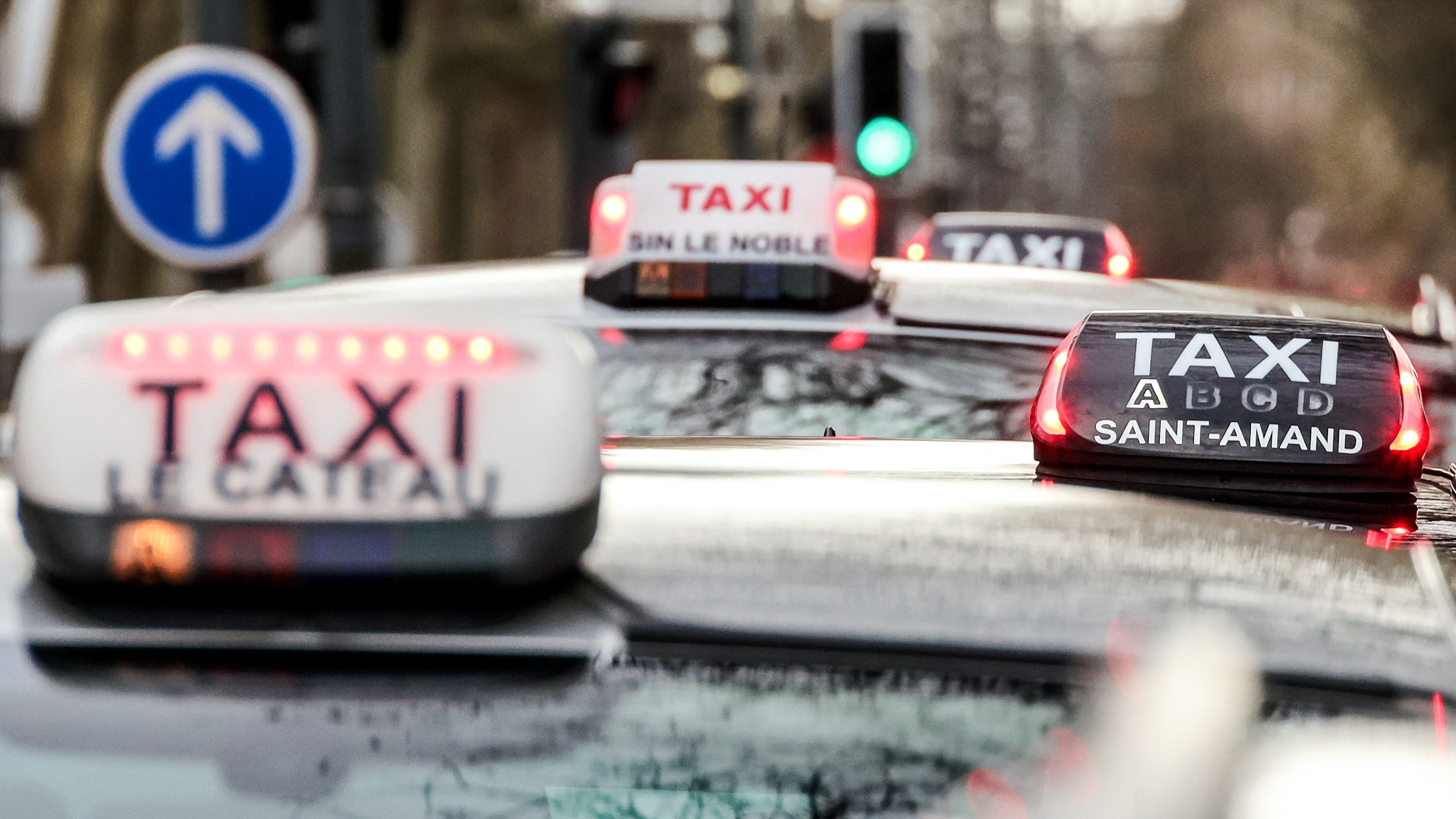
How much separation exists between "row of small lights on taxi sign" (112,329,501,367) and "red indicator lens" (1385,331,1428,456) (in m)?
1.05

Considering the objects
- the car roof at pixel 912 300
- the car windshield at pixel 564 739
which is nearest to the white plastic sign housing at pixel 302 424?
the car windshield at pixel 564 739

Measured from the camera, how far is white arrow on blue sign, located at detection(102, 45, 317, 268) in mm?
6652

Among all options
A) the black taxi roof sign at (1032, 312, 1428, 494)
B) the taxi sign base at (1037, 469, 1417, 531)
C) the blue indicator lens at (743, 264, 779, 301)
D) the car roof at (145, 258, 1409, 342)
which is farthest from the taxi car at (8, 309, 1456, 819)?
the blue indicator lens at (743, 264, 779, 301)

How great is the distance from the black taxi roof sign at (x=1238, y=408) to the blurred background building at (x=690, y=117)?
206 inches

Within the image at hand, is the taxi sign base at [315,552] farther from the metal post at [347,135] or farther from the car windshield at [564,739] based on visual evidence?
the metal post at [347,135]

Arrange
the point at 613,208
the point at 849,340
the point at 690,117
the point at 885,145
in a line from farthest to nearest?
the point at 690,117 → the point at 885,145 → the point at 613,208 → the point at 849,340

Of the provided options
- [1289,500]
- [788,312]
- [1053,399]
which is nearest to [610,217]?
[788,312]

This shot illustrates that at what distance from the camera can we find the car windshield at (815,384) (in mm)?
3186

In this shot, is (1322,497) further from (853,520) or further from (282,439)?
(282,439)

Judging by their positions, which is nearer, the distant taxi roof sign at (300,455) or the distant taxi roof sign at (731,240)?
the distant taxi roof sign at (300,455)

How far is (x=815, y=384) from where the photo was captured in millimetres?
3244

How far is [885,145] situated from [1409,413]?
1097cm

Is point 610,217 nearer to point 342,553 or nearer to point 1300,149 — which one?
point 342,553

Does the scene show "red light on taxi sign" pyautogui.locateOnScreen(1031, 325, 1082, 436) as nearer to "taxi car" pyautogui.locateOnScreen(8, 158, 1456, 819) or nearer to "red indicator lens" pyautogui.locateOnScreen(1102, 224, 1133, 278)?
"taxi car" pyautogui.locateOnScreen(8, 158, 1456, 819)
